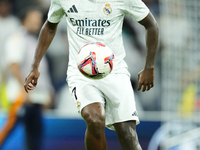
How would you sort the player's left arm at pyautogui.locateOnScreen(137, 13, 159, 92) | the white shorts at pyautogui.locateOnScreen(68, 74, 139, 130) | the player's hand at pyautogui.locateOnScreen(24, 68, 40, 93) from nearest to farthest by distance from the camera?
the white shorts at pyautogui.locateOnScreen(68, 74, 139, 130) → the player's left arm at pyautogui.locateOnScreen(137, 13, 159, 92) → the player's hand at pyautogui.locateOnScreen(24, 68, 40, 93)

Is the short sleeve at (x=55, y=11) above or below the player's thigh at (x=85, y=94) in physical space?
above

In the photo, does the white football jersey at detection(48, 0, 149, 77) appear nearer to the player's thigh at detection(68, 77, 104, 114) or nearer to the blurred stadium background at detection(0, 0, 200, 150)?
the player's thigh at detection(68, 77, 104, 114)

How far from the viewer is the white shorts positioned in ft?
12.6

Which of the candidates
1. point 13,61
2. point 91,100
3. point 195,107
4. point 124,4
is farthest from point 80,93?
point 195,107

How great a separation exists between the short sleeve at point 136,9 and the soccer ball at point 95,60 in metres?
0.51

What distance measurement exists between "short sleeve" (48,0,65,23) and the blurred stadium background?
3.07 meters

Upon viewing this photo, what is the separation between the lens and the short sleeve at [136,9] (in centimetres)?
385

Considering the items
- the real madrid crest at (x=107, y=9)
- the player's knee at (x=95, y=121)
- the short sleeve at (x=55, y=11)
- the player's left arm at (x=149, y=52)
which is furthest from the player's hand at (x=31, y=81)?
the player's left arm at (x=149, y=52)

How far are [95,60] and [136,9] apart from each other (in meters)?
0.74

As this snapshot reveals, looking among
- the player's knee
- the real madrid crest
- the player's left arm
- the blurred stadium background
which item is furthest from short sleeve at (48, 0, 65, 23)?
the blurred stadium background

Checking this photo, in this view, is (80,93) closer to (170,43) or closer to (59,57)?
(59,57)

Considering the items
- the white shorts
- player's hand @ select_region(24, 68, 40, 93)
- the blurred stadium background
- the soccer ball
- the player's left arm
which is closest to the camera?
the soccer ball

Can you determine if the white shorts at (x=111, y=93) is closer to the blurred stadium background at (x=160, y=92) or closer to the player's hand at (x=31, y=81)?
the player's hand at (x=31, y=81)

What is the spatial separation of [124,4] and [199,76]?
13.6ft
